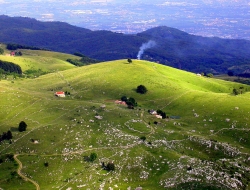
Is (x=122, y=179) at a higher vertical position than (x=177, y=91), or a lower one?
lower

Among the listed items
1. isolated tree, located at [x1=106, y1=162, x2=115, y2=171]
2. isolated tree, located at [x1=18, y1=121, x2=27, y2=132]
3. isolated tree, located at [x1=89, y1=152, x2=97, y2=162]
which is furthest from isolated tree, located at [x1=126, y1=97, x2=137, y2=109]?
isolated tree, located at [x1=106, y1=162, x2=115, y2=171]

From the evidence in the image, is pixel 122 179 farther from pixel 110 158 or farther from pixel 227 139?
pixel 227 139

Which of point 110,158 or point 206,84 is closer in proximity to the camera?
point 110,158

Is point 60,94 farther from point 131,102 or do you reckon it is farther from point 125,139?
point 125,139

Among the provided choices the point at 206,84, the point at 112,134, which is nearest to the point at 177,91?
the point at 206,84

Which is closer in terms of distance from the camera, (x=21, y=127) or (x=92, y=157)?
(x=92, y=157)

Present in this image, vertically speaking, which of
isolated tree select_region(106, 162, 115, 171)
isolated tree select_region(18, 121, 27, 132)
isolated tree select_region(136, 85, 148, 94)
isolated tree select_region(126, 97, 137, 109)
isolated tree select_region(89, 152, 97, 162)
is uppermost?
isolated tree select_region(136, 85, 148, 94)

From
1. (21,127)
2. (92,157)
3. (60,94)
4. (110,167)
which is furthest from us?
(60,94)

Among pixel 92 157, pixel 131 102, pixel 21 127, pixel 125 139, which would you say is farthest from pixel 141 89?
pixel 92 157

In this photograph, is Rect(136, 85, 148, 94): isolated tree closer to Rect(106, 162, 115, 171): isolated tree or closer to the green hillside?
the green hillside
